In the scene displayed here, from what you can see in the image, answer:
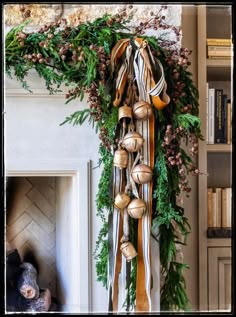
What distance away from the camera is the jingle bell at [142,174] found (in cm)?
126

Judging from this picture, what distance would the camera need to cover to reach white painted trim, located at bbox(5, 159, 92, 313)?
1403 mm

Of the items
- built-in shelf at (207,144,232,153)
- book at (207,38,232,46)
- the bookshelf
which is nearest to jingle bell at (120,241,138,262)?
the bookshelf

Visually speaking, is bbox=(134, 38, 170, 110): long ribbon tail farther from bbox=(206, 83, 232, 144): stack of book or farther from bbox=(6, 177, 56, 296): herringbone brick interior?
bbox=(6, 177, 56, 296): herringbone brick interior

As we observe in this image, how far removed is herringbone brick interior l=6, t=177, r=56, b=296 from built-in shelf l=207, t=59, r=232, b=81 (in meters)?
0.74

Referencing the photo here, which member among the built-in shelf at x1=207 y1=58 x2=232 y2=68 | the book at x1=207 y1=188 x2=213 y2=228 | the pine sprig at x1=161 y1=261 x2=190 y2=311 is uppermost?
the built-in shelf at x1=207 y1=58 x2=232 y2=68

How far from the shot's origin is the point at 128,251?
128 centimetres

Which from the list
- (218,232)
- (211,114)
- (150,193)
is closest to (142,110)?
(150,193)

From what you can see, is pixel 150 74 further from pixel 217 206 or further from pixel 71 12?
pixel 217 206

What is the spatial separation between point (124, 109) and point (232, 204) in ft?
1.76

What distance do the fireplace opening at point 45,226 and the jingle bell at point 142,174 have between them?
0.29 meters

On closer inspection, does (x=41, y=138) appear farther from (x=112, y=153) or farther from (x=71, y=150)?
(x=112, y=153)

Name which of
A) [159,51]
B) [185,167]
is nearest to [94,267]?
[185,167]

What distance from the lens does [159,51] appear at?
131 cm

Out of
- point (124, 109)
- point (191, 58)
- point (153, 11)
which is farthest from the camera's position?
point (191, 58)
